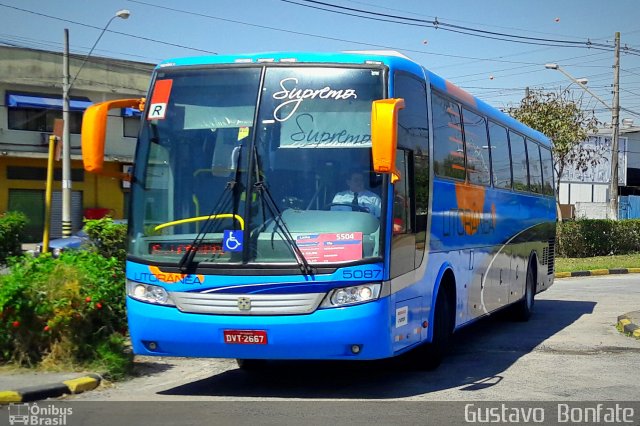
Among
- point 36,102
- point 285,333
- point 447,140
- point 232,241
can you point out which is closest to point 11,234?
point 447,140

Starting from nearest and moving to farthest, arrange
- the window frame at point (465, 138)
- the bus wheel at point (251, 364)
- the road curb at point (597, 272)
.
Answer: the bus wheel at point (251, 364)
the window frame at point (465, 138)
the road curb at point (597, 272)

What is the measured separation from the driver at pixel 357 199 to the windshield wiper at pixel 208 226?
96 cm

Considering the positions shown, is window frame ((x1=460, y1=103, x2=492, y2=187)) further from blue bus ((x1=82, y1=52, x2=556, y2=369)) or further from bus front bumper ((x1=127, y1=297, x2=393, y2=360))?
bus front bumper ((x1=127, y1=297, x2=393, y2=360))

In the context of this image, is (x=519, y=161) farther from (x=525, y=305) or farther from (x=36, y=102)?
(x=36, y=102)

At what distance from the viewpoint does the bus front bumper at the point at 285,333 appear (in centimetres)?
762

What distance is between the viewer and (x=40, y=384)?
8141 mm

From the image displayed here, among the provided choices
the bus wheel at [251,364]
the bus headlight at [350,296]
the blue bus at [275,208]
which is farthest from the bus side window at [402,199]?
the bus wheel at [251,364]

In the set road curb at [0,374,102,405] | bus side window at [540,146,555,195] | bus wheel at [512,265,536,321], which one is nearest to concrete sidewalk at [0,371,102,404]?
road curb at [0,374,102,405]

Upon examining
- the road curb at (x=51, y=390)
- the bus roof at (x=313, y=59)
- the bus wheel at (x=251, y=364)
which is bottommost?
the bus wheel at (x=251, y=364)

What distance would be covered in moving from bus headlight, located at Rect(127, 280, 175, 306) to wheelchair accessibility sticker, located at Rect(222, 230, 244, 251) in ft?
2.49

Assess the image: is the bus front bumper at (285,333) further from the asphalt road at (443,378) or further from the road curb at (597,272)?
the road curb at (597,272)

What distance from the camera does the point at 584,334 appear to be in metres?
13.1

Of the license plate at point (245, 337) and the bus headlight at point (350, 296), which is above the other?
the bus headlight at point (350, 296)

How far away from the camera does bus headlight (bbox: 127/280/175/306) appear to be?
793cm
